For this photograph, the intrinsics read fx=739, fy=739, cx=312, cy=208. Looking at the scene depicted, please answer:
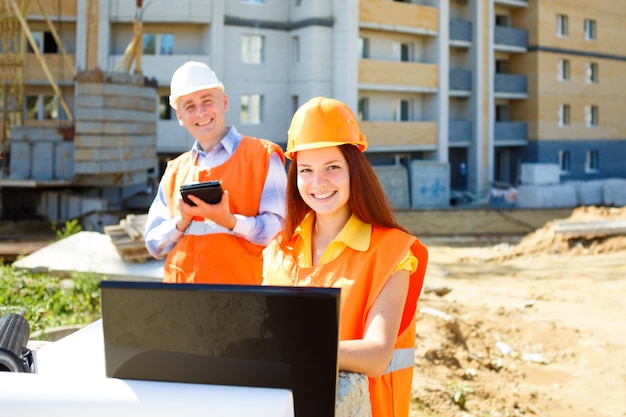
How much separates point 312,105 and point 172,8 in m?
26.1

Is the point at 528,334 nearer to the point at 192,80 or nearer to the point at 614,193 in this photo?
the point at 192,80

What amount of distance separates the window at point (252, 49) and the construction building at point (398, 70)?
0.05 m

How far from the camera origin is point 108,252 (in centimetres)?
916

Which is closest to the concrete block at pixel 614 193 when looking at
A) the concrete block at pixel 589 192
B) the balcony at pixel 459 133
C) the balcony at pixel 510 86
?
the concrete block at pixel 589 192

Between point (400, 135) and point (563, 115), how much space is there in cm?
1113

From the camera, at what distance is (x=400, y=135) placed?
3000cm

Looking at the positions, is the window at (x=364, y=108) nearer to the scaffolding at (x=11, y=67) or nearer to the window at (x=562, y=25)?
the scaffolding at (x=11, y=67)

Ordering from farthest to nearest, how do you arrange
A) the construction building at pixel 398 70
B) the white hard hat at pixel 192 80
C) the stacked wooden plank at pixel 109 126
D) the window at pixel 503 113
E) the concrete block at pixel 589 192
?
the window at pixel 503 113, the concrete block at pixel 589 192, the construction building at pixel 398 70, the stacked wooden plank at pixel 109 126, the white hard hat at pixel 192 80

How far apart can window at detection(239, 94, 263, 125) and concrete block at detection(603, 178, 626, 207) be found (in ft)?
46.6

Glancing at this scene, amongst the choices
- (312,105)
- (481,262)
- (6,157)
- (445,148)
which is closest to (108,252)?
(312,105)

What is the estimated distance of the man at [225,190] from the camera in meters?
3.75

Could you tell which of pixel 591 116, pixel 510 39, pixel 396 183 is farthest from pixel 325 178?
pixel 591 116

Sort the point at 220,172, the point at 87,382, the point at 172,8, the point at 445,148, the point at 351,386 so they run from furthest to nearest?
the point at 445,148, the point at 172,8, the point at 220,172, the point at 351,386, the point at 87,382

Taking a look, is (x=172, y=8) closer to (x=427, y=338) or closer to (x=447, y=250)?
(x=447, y=250)
